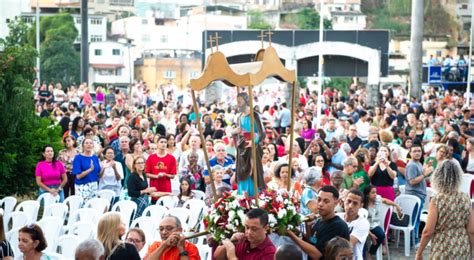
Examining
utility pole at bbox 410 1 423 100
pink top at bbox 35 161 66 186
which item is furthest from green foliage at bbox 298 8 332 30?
pink top at bbox 35 161 66 186

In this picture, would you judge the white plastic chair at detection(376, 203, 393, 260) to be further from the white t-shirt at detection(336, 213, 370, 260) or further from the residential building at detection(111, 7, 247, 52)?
the residential building at detection(111, 7, 247, 52)

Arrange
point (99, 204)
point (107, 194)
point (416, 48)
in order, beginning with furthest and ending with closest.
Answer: point (416, 48)
point (107, 194)
point (99, 204)

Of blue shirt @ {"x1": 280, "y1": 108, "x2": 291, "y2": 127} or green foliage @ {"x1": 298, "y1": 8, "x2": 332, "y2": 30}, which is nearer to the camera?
blue shirt @ {"x1": 280, "y1": 108, "x2": 291, "y2": 127}

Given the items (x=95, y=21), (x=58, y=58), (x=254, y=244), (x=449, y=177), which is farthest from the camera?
(x=95, y=21)

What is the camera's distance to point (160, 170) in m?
15.2

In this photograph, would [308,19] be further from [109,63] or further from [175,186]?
[175,186]

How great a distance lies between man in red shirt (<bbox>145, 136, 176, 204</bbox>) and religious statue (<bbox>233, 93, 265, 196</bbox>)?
3.87m

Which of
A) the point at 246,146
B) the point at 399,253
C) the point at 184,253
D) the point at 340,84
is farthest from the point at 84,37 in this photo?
the point at 340,84

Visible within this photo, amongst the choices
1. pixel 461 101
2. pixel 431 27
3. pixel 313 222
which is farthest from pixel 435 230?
pixel 431 27

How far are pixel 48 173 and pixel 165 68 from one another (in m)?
89.2

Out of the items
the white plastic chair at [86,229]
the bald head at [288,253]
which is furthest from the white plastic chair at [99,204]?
the bald head at [288,253]

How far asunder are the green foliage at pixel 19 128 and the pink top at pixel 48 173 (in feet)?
6.19

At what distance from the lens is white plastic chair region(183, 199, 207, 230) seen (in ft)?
42.8

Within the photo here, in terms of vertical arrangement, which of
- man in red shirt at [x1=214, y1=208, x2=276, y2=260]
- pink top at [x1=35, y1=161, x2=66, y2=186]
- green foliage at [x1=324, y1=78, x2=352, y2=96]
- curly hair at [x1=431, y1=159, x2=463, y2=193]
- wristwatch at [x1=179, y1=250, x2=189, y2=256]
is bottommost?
green foliage at [x1=324, y1=78, x2=352, y2=96]
